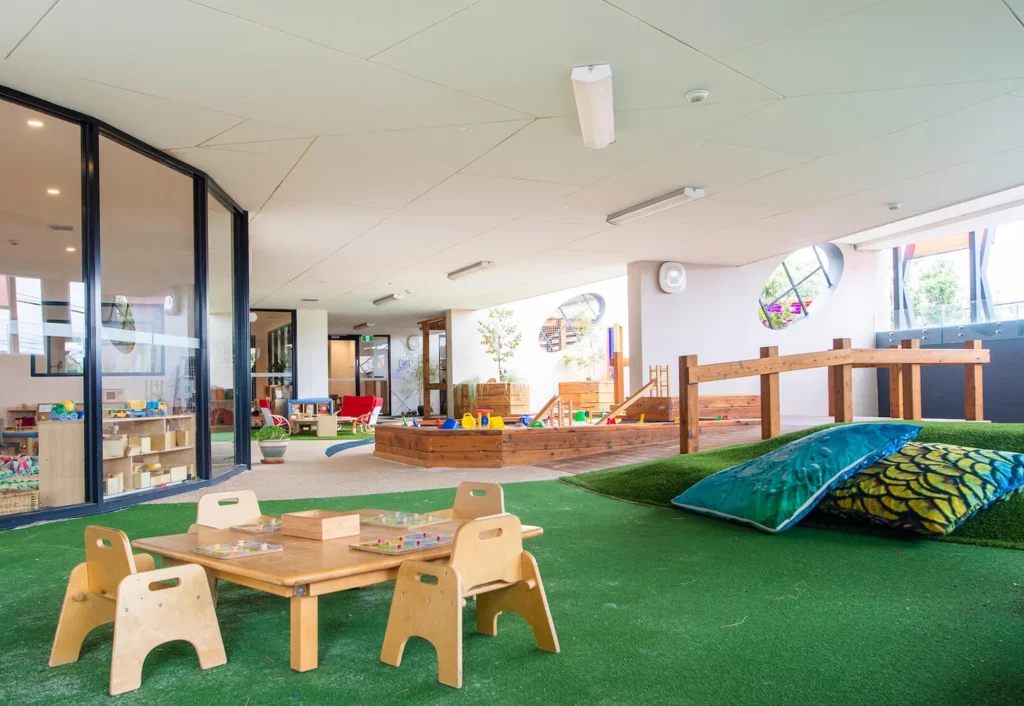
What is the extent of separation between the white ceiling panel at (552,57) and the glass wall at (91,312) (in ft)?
8.60

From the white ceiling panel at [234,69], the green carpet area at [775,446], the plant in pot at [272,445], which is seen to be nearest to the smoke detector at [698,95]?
the white ceiling panel at [234,69]

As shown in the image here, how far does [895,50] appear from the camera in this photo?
14.1ft

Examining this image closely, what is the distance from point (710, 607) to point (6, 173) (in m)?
5.53

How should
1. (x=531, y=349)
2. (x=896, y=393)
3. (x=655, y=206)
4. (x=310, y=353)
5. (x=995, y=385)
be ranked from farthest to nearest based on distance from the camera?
(x=531, y=349)
(x=310, y=353)
(x=995, y=385)
(x=655, y=206)
(x=896, y=393)

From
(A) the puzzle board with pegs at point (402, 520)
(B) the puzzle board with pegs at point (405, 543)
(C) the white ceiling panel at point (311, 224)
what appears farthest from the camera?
Result: (C) the white ceiling panel at point (311, 224)

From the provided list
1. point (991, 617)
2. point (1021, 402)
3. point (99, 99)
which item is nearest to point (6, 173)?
point (99, 99)

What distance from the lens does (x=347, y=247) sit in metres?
9.78

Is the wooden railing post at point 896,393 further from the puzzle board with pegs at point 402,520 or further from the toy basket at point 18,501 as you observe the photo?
the toy basket at point 18,501

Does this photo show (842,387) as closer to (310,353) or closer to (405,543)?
(405,543)

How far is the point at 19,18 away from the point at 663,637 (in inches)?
165

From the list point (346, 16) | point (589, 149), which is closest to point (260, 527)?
point (346, 16)

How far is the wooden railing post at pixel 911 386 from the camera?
700 cm

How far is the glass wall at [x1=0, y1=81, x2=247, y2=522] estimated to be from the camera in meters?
4.95

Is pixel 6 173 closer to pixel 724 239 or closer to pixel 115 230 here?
pixel 115 230
